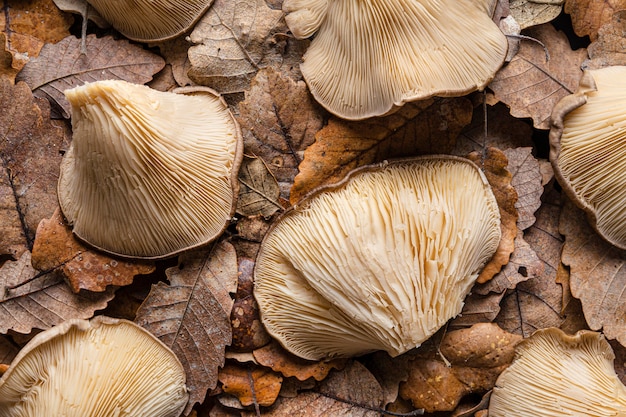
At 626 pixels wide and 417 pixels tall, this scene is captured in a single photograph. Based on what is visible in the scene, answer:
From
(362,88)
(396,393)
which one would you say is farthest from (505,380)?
(362,88)

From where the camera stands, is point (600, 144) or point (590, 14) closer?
point (600, 144)

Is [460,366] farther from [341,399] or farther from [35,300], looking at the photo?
[35,300]

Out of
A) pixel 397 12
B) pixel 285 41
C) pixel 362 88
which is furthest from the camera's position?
pixel 285 41

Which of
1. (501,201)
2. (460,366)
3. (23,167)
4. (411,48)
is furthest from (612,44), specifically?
(23,167)

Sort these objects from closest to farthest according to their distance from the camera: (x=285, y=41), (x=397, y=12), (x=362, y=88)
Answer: (x=397, y=12), (x=362, y=88), (x=285, y=41)

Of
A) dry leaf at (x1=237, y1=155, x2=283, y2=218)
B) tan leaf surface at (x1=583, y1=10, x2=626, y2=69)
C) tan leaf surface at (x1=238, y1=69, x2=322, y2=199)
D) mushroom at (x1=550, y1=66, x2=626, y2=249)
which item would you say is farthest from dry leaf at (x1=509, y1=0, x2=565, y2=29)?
Answer: dry leaf at (x1=237, y1=155, x2=283, y2=218)

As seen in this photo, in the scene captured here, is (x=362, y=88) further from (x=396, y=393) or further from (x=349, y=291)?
(x=396, y=393)

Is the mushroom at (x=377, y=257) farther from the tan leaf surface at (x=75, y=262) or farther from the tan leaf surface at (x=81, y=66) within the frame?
the tan leaf surface at (x=81, y=66)
